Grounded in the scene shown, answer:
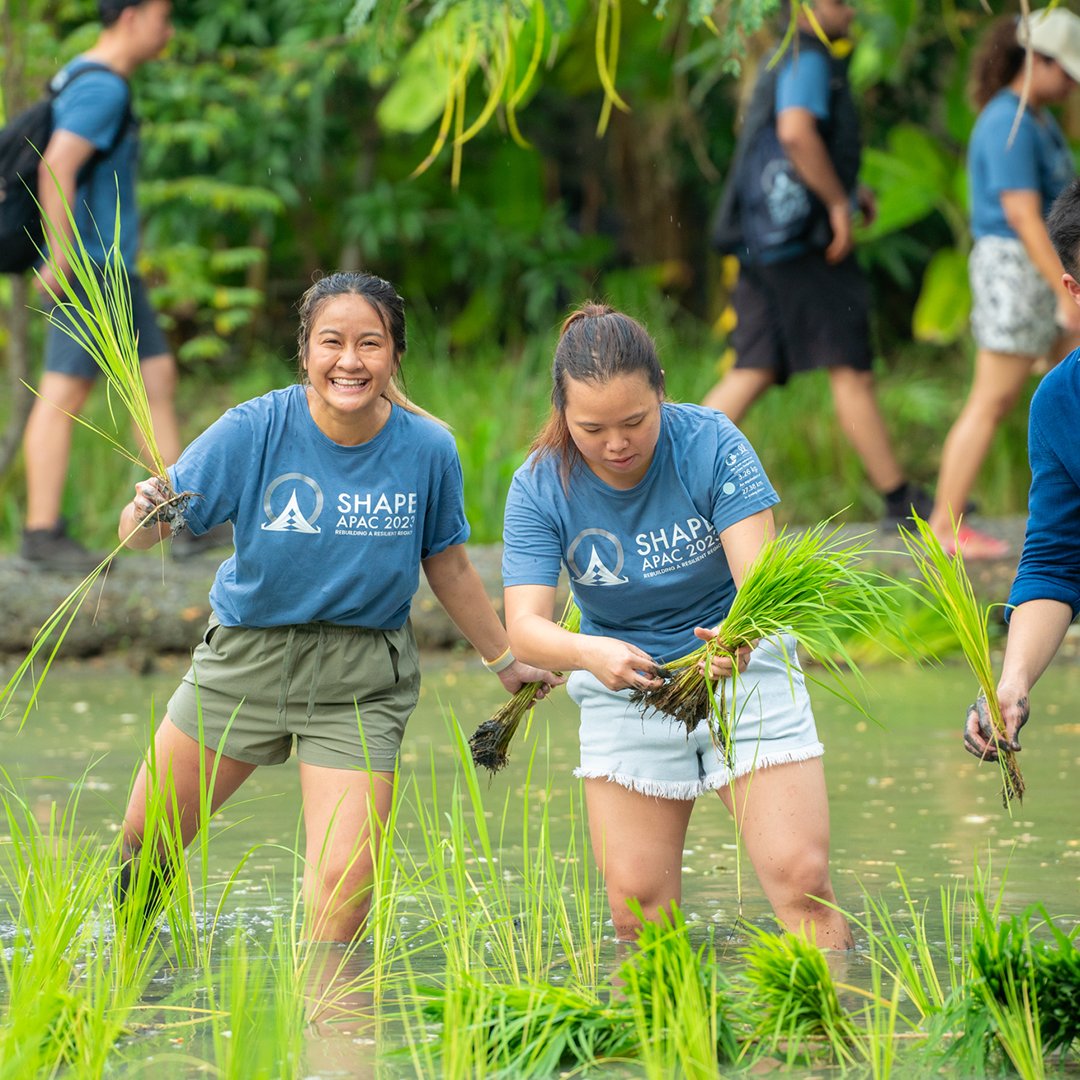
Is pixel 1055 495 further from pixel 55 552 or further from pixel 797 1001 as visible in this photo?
pixel 55 552

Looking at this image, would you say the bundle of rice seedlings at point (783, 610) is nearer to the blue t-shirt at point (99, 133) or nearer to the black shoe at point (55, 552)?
the blue t-shirt at point (99, 133)

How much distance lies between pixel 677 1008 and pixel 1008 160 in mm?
4774

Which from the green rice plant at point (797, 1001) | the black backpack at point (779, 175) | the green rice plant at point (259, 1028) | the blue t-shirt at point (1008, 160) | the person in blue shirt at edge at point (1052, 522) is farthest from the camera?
the black backpack at point (779, 175)

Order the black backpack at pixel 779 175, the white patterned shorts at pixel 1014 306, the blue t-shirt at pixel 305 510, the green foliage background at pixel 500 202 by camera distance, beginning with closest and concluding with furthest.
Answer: the blue t-shirt at pixel 305 510 < the white patterned shorts at pixel 1014 306 < the black backpack at pixel 779 175 < the green foliage background at pixel 500 202

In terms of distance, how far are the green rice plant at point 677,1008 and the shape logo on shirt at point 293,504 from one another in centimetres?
123

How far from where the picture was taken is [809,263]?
24.2 feet

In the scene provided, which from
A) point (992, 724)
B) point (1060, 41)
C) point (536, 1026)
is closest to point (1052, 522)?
point (992, 724)

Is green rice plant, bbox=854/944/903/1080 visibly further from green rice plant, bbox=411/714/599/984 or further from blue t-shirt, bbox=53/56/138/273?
blue t-shirt, bbox=53/56/138/273

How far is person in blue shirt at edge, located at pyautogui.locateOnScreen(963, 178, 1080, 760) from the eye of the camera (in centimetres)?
333

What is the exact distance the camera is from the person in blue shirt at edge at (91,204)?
6562 mm

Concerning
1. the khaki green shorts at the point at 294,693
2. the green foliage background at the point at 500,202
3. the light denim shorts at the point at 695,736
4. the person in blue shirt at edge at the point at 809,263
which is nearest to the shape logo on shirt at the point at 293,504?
the khaki green shorts at the point at 294,693

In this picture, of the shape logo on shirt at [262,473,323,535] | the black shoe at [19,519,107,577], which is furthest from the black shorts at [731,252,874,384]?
the shape logo on shirt at [262,473,323,535]

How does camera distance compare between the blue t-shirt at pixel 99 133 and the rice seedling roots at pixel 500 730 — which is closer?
the rice seedling roots at pixel 500 730

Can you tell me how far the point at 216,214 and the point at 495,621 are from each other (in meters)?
7.86
